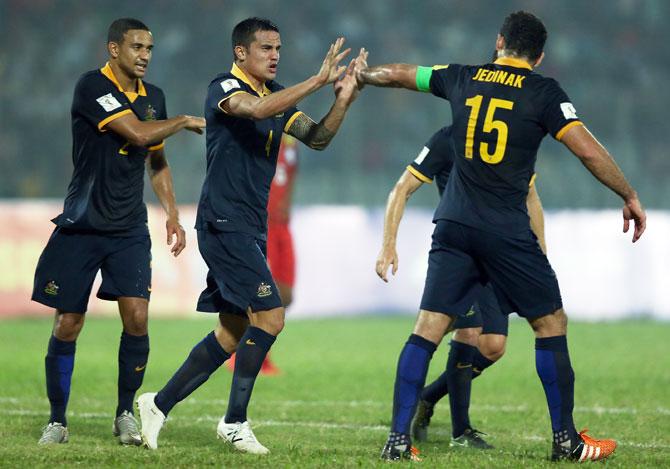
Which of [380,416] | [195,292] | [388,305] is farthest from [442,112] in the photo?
[380,416]

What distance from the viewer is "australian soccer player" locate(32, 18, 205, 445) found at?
6.76 metres

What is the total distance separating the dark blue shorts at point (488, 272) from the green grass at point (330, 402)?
809mm

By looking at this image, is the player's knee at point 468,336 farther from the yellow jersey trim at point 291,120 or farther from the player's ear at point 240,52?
the player's ear at point 240,52

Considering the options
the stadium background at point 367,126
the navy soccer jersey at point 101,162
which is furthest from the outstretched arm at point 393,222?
the stadium background at point 367,126

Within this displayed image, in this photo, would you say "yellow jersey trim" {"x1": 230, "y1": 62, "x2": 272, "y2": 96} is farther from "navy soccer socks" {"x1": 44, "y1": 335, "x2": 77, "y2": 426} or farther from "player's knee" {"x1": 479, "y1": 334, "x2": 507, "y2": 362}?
"player's knee" {"x1": 479, "y1": 334, "x2": 507, "y2": 362}

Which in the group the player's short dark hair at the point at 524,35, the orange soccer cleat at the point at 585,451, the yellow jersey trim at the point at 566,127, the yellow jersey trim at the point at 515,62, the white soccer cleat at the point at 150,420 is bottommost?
the white soccer cleat at the point at 150,420

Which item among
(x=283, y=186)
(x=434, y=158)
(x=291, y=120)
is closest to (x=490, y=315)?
(x=434, y=158)

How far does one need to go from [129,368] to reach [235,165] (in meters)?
1.44

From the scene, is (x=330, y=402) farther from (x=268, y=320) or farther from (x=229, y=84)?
(x=229, y=84)

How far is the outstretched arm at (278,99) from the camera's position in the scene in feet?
19.9

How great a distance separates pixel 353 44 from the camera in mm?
20297

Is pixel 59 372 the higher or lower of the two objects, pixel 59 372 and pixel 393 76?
the lower

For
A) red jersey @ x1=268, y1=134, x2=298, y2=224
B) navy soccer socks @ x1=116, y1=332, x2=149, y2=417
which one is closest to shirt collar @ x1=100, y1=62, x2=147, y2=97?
navy soccer socks @ x1=116, y1=332, x2=149, y2=417

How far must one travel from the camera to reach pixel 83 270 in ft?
22.3
